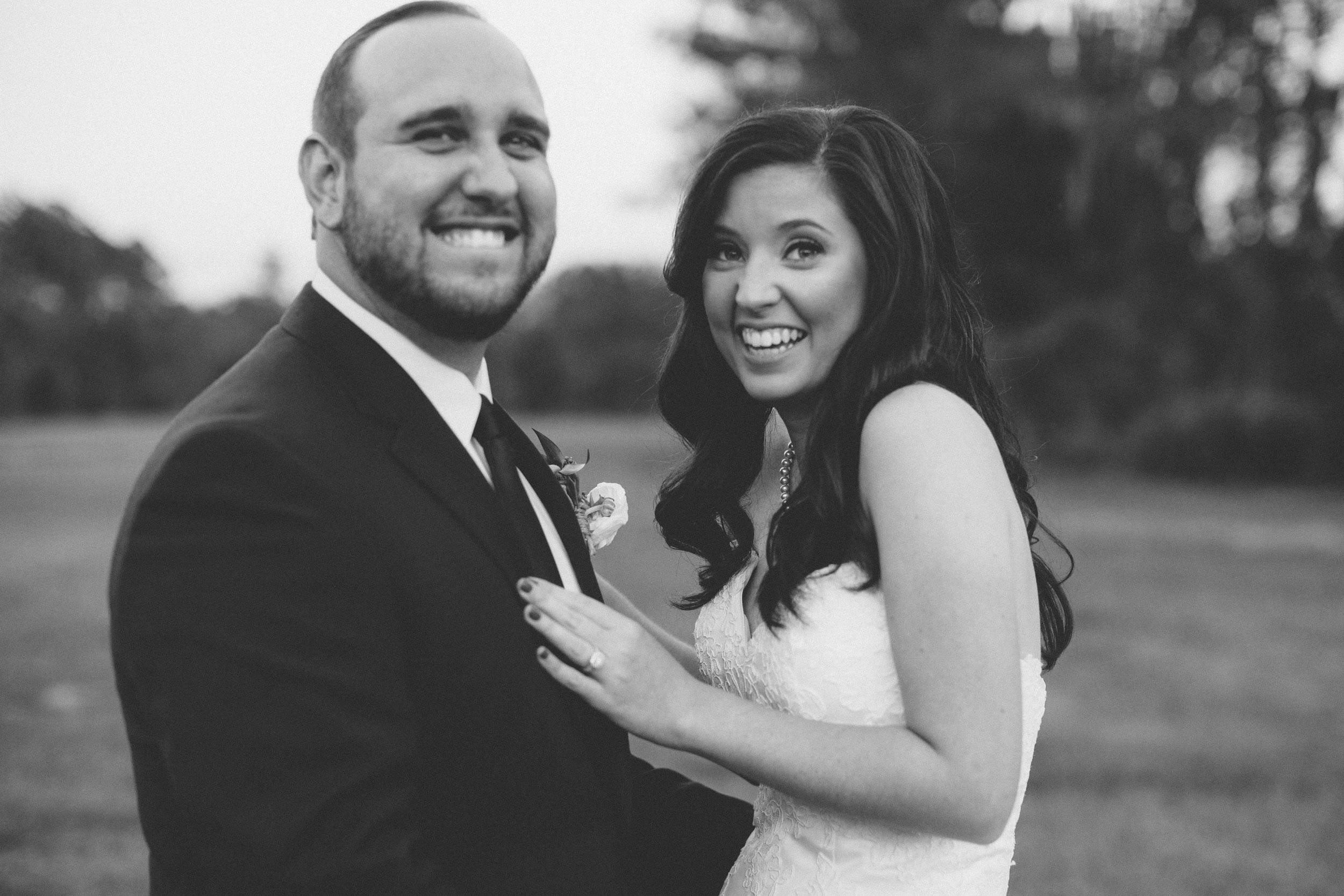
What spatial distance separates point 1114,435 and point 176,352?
53.1m

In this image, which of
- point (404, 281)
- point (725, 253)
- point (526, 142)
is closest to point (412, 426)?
point (404, 281)

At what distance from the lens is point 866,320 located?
8.79 ft

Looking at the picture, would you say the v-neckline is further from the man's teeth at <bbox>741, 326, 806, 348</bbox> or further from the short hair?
the short hair

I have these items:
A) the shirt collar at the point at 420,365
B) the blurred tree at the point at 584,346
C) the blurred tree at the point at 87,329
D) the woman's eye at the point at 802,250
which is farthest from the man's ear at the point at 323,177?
the blurred tree at the point at 584,346

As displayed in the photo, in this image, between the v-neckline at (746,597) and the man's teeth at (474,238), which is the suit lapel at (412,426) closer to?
the man's teeth at (474,238)

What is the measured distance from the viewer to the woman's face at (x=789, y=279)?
2.63 meters

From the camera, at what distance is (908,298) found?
104 inches

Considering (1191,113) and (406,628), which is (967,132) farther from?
(406,628)

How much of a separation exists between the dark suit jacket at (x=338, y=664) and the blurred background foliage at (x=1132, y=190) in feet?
65.8

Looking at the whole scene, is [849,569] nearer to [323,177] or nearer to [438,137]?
[438,137]

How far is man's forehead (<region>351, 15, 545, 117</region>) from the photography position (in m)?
2.12

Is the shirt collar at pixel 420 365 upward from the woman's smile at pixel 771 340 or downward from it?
downward

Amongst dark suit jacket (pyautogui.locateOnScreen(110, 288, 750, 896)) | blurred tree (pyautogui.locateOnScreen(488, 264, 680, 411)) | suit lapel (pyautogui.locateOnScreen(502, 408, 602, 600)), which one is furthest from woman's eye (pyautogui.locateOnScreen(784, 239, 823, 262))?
blurred tree (pyautogui.locateOnScreen(488, 264, 680, 411))

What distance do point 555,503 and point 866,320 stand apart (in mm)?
848
